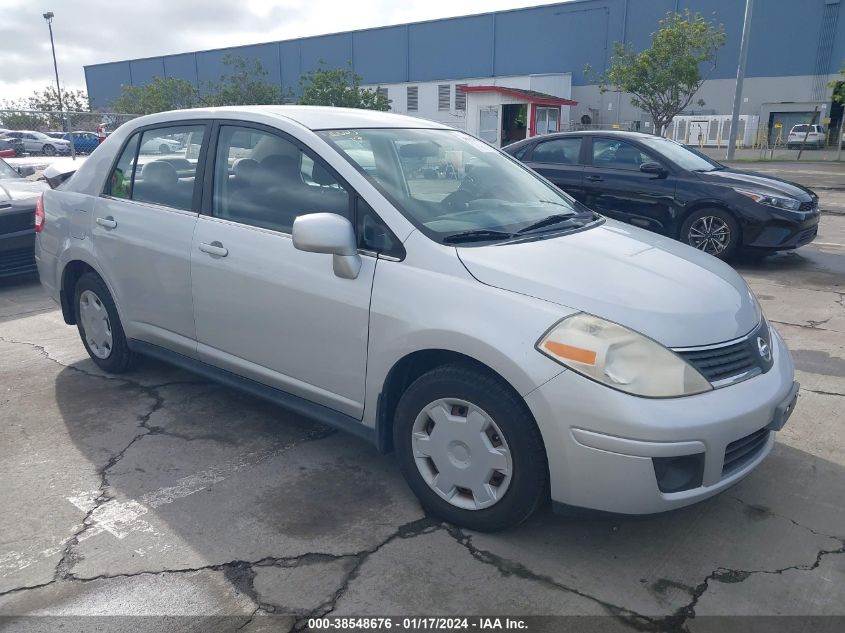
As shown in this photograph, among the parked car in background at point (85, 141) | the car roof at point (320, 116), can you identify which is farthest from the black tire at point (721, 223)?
the parked car in background at point (85, 141)

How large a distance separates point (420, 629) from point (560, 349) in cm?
107

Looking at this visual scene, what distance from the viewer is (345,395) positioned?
3.12 metres

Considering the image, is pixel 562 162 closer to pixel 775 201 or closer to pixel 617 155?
pixel 617 155

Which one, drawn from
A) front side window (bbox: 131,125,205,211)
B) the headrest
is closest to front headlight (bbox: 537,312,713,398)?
front side window (bbox: 131,125,205,211)

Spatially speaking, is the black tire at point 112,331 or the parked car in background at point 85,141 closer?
the black tire at point 112,331

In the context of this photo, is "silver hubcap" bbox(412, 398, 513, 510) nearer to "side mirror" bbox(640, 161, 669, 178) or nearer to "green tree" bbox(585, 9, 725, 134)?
"side mirror" bbox(640, 161, 669, 178)

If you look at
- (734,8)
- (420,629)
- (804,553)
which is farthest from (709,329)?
(734,8)

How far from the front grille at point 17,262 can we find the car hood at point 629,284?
244 inches

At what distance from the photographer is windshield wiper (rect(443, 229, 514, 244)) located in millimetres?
2908

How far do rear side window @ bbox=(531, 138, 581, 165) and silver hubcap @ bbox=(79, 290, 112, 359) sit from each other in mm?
6273

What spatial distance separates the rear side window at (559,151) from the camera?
8914 millimetres

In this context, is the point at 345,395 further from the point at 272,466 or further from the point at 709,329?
the point at 709,329

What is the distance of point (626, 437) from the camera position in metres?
2.38

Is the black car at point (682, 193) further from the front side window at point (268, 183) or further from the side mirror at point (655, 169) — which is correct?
the front side window at point (268, 183)
